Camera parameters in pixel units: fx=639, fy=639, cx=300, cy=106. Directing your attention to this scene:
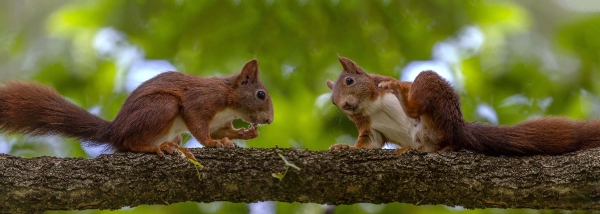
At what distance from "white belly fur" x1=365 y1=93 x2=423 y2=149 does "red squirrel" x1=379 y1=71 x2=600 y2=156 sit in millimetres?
489

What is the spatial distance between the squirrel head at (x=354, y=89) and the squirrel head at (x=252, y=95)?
22.8 inches

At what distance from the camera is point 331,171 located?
13.0 feet

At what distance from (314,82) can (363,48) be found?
1.79 feet

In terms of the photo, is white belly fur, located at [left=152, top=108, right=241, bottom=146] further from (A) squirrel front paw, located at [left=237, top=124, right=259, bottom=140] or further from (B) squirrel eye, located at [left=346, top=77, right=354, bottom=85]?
(B) squirrel eye, located at [left=346, top=77, right=354, bottom=85]

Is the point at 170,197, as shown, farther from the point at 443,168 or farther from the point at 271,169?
the point at 443,168

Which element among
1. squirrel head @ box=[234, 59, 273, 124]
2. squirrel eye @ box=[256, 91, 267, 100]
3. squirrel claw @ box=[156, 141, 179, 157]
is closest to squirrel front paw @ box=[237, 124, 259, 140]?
squirrel head @ box=[234, 59, 273, 124]

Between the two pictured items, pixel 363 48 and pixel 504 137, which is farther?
pixel 363 48

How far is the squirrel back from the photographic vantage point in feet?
13.6

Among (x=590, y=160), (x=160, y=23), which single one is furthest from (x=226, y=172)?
(x=590, y=160)

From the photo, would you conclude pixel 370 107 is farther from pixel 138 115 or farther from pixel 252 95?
pixel 138 115

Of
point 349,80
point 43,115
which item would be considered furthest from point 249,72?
point 43,115

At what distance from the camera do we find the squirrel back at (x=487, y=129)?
13.6 feet

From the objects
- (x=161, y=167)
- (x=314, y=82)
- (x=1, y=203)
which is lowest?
(x=1, y=203)

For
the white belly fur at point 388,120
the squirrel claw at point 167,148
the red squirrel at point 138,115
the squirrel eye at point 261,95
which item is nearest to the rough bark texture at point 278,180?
the squirrel claw at point 167,148
